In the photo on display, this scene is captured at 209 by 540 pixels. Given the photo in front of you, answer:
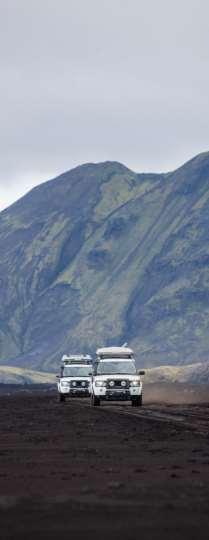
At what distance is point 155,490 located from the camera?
49.4 ft

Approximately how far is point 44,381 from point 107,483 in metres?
184

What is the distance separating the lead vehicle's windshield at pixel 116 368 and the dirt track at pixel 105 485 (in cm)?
2269

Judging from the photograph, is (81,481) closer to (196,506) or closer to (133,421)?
(196,506)

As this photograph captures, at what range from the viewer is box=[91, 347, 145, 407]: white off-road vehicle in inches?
2126

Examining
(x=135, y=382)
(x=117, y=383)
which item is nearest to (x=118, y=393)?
(x=117, y=383)

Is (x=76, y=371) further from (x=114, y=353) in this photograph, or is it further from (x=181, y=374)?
(x=181, y=374)

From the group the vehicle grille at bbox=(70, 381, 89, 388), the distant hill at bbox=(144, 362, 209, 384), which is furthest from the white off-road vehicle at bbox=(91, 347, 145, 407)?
the distant hill at bbox=(144, 362, 209, 384)

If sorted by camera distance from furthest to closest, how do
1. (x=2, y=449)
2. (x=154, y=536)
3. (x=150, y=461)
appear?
(x=2, y=449) → (x=150, y=461) → (x=154, y=536)

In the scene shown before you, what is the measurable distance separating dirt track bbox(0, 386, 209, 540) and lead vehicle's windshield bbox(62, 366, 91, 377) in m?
35.1

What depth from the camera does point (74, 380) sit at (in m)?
66.6

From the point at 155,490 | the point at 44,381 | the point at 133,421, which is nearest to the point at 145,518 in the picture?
the point at 155,490

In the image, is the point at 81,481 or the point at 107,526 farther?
the point at 81,481

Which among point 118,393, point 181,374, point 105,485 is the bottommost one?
point 105,485

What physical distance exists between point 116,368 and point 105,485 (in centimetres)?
3946
